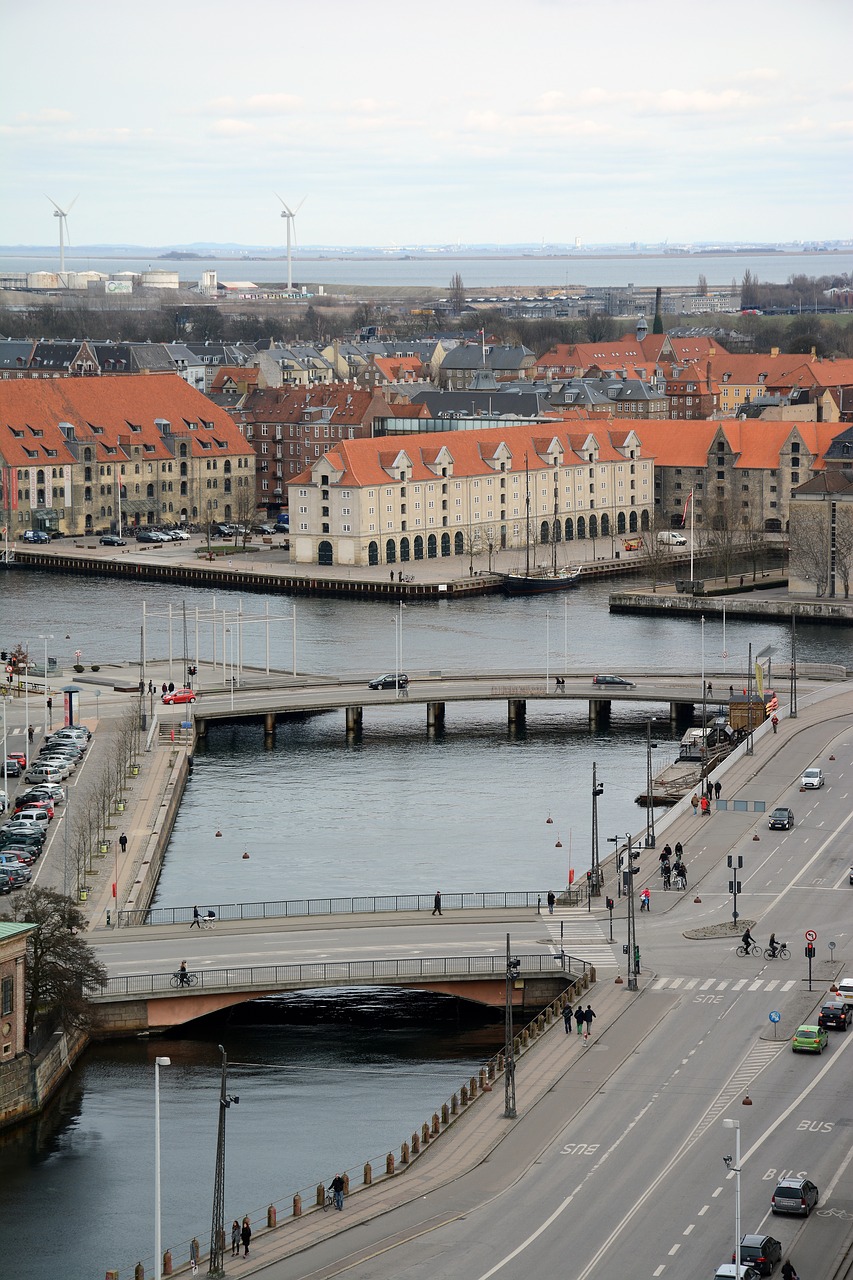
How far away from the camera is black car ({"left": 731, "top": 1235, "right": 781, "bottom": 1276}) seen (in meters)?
41.8

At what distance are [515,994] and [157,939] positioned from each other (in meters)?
9.56

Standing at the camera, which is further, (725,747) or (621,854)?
(725,747)

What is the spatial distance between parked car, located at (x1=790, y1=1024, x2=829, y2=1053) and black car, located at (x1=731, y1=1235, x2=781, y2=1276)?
1155cm

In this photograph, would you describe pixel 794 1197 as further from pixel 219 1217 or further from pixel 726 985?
pixel 726 985

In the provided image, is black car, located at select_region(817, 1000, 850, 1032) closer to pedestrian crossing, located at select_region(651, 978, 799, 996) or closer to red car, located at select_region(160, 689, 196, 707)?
pedestrian crossing, located at select_region(651, 978, 799, 996)

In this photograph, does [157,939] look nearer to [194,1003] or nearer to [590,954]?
[194,1003]

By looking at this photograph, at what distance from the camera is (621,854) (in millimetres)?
71125

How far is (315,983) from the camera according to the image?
5906 centimetres

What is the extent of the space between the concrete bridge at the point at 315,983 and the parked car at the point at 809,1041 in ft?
22.2

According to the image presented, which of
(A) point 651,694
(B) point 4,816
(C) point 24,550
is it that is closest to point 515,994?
(B) point 4,816

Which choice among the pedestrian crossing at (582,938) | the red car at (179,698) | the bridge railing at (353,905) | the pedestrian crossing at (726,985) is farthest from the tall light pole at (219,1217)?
the red car at (179,698)

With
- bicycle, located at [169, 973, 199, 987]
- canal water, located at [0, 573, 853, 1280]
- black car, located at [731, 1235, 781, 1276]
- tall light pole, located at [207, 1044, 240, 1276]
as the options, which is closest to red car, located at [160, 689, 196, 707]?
canal water, located at [0, 573, 853, 1280]

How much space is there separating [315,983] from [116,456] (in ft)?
349

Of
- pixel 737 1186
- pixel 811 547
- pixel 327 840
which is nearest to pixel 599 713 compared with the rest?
pixel 327 840
